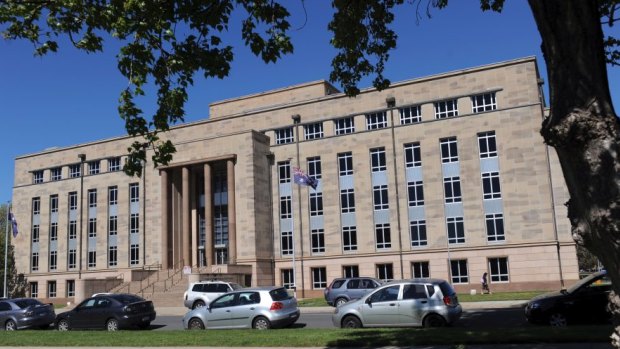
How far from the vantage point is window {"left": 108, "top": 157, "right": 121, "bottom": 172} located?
5819 cm

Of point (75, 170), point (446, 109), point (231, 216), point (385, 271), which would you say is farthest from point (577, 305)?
point (75, 170)

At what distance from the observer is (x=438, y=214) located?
→ 44.3 metres

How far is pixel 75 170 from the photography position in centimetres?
6097

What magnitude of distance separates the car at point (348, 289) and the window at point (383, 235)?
16.3 meters

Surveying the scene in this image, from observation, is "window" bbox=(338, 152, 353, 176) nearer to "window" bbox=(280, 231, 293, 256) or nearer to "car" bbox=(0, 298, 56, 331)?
"window" bbox=(280, 231, 293, 256)

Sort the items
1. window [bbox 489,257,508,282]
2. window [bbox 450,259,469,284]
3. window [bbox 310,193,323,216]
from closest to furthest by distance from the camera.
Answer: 1. window [bbox 489,257,508,282]
2. window [bbox 450,259,469,284]
3. window [bbox 310,193,323,216]

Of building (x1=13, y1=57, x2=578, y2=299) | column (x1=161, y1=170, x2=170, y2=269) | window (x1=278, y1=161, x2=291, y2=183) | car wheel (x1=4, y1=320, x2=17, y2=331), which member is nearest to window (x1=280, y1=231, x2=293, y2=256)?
building (x1=13, y1=57, x2=578, y2=299)

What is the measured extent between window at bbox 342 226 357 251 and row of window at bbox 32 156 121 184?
2436cm

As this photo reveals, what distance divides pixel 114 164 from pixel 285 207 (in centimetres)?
1975

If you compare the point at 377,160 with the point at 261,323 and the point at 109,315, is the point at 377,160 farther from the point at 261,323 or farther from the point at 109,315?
the point at 261,323

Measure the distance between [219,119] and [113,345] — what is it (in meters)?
39.8

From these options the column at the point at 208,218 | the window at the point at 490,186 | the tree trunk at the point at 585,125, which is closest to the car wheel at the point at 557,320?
the tree trunk at the point at 585,125

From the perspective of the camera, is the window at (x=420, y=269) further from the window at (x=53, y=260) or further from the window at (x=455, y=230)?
the window at (x=53, y=260)

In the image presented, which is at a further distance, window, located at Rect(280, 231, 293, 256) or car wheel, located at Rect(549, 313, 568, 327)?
window, located at Rect(280, 231, 293, 256)
